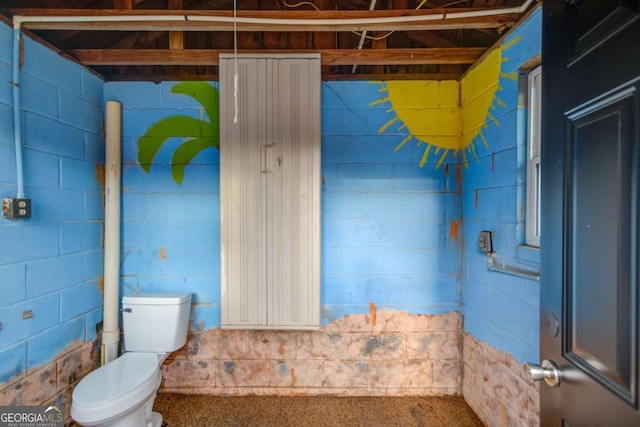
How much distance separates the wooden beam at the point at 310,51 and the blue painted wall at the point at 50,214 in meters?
0.19

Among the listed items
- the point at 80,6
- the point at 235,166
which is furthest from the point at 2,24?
the point at 235,166

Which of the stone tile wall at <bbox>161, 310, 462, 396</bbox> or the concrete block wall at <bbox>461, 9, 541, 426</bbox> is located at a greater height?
the concrete block wall at <bbox>461, 9, 541, 426</bbox>

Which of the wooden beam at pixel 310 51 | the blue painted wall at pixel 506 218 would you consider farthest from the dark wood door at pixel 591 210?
the wooden beam at pixel 310 51

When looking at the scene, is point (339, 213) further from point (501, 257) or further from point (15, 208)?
point (15, 208)

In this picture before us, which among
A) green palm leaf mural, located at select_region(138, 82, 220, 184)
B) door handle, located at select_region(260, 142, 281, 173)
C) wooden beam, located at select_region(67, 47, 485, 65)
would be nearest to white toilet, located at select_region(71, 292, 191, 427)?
green palm leaf mural, located at select_region(138, 82, 220, 184)

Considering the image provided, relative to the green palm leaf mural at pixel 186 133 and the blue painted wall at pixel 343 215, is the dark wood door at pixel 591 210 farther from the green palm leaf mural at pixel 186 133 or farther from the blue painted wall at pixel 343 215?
the green palm leaf mural at pixel 186 133

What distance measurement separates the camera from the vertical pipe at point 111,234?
173 cm

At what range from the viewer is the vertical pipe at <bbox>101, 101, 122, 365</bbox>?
1732mm

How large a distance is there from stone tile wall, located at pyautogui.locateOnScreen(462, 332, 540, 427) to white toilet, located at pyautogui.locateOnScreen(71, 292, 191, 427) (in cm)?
187

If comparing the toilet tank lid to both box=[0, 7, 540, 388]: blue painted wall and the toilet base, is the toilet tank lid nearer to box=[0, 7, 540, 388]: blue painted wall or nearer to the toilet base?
box=[0, 7, 540, 388]: blue painted wall

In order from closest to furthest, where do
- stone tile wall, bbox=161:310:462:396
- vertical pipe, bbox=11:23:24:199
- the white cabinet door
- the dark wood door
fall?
the dark wood door → vertical pipe, bbox=11:23:24:199 → the white cabinet door → stone tile wall, bbox=161:310:462:396

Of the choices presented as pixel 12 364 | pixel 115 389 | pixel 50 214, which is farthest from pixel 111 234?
pixel 115 389

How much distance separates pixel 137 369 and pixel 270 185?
4.21 ft

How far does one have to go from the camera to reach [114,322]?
1746 millimetres
